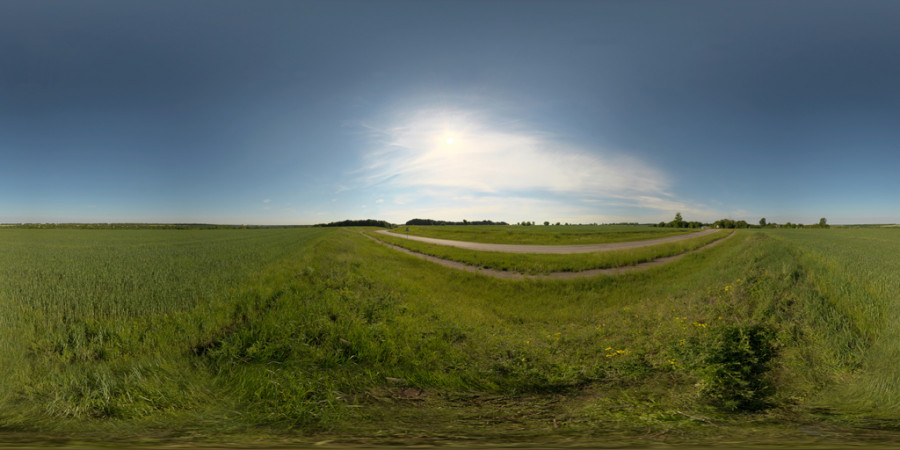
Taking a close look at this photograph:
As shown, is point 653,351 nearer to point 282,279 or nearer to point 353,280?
point 353,280

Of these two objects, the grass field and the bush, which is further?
the bush

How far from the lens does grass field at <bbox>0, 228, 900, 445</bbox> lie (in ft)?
8.39

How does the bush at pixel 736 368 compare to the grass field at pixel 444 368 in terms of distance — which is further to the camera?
the bush at pixel 736 368

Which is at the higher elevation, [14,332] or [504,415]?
[14,332]

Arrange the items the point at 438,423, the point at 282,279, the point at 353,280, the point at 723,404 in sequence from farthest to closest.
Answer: the point at 353,280
the point at 282,279
the point at 723,404
the point at 438,423

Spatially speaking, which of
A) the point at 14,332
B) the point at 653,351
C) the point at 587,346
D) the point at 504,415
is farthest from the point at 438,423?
the point at 14,332

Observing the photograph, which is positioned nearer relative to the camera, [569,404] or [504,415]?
[504,415]

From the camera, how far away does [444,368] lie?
4.00 meters

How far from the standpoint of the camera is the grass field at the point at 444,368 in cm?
256

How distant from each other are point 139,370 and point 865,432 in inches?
259

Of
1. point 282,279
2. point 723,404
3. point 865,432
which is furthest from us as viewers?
point 282,279

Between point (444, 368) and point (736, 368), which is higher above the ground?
point (736, 368)

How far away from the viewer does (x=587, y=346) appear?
4.62 meters

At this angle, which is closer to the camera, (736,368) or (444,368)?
(736,368)
